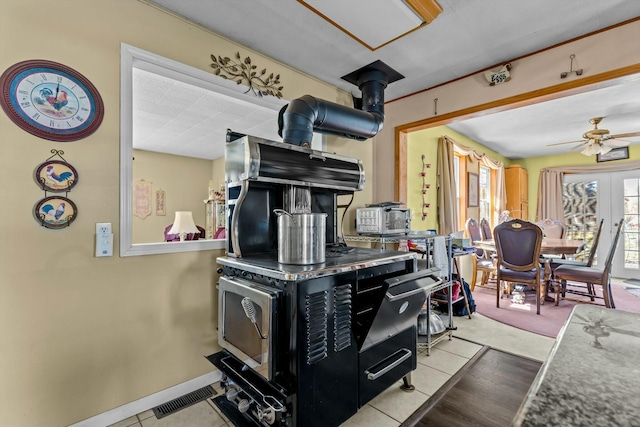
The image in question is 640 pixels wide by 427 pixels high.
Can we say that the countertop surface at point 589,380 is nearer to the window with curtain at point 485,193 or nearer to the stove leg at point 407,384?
the stove leg at point 407,384

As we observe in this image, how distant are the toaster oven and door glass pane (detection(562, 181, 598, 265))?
5.94 m

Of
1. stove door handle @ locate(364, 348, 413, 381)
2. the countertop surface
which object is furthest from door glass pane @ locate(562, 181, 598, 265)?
the countertop surface

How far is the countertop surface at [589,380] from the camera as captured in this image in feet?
1.34

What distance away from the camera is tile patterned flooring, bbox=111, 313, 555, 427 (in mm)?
1819

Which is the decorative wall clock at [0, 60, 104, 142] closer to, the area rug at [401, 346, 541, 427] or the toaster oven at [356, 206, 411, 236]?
the toaster oven at [356, 206, 411, 236]

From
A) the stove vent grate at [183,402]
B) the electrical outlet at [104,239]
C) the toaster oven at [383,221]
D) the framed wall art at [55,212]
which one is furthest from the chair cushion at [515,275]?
the framed wall art at [55,212]

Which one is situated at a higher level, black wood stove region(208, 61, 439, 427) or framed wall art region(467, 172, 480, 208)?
framed wall art region(467, 172, 480, 208)

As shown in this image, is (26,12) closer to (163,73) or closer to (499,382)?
(163,73)

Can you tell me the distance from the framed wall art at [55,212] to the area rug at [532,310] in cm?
408

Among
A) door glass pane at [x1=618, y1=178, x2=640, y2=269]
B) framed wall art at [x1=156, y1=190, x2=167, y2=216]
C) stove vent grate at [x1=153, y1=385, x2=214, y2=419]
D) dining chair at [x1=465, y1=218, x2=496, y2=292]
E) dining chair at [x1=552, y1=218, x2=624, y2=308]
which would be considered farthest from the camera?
framed wall art at [x1=156, y1=190, x2=167, y2=216]

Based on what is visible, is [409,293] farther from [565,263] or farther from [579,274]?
[565,263]

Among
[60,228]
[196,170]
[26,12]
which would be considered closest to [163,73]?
[26,12]

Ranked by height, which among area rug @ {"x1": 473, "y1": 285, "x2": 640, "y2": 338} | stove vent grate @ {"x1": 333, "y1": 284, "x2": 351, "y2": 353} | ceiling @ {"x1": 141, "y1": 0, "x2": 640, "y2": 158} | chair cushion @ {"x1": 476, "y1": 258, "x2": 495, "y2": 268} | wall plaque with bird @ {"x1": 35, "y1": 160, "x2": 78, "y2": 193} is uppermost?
ceiling @ {"x1": 141, "y1": 0, "x2": 640, "y2": 158}

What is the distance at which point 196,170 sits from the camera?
680cm
